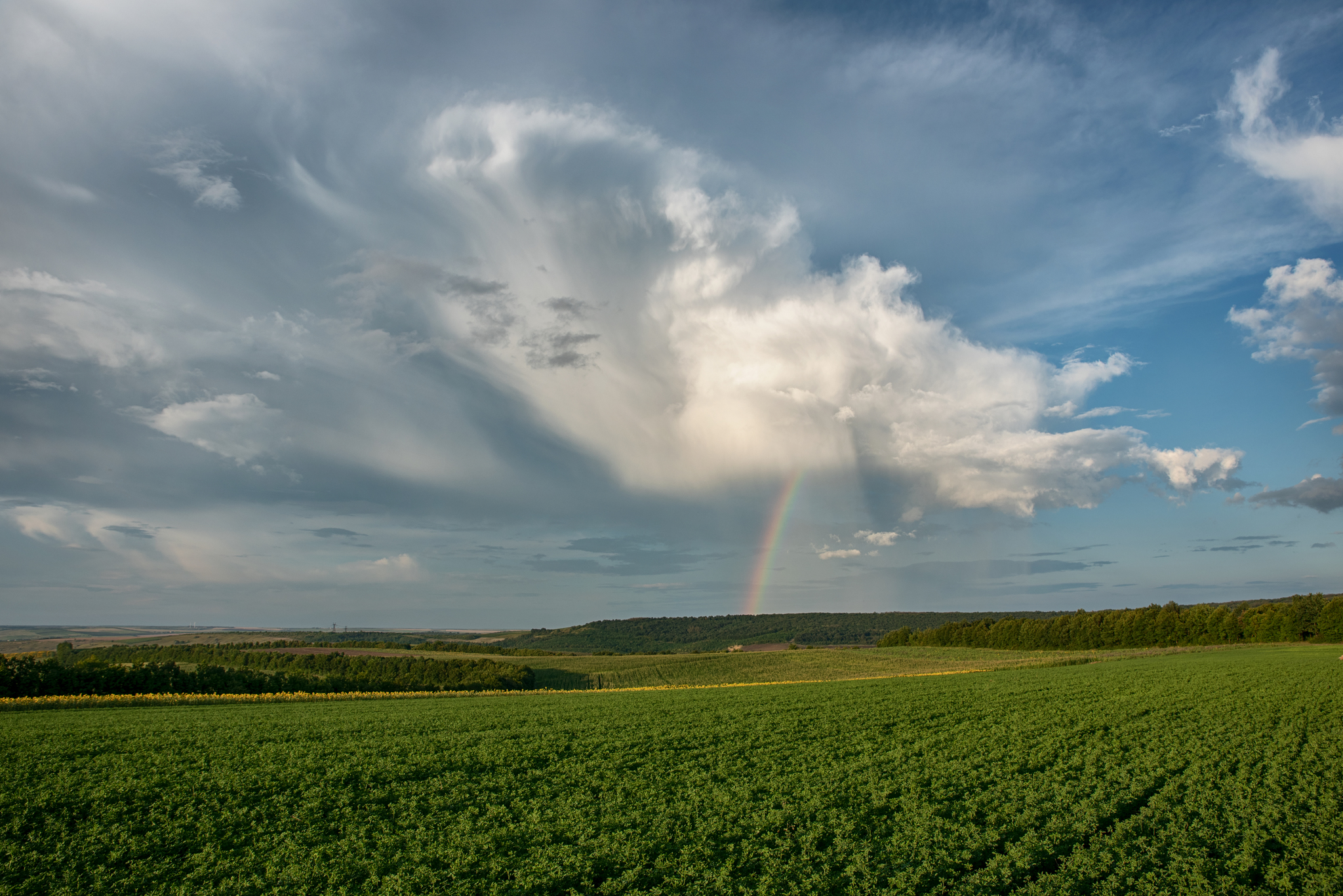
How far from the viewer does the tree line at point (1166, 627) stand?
96000 millimetres

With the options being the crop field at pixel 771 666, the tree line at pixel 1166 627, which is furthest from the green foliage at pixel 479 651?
the tree line at pixel 1166 627

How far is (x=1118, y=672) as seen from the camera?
45906 millimetres

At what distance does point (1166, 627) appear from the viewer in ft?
347

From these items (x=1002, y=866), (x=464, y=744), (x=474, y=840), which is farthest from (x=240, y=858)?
(x=1002, y=866)

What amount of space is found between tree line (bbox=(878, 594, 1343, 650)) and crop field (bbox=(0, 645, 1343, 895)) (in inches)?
3869

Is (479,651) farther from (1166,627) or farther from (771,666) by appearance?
(1166,627)

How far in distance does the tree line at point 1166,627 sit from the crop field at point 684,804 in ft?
322

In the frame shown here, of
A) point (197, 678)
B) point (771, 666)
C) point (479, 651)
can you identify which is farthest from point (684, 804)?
point (479, 651)

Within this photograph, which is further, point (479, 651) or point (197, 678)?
point (479, 651)

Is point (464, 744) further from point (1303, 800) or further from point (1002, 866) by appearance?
point (1303, 800)

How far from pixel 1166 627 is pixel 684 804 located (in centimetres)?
12450

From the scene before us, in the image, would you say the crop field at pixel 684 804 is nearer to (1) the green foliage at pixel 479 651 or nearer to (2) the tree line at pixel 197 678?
(2) the tree line at pixel 197 678

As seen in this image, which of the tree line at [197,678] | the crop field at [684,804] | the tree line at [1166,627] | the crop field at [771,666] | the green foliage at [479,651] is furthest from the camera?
the green foliage at [479,651]

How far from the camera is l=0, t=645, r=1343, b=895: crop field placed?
10891 mm
